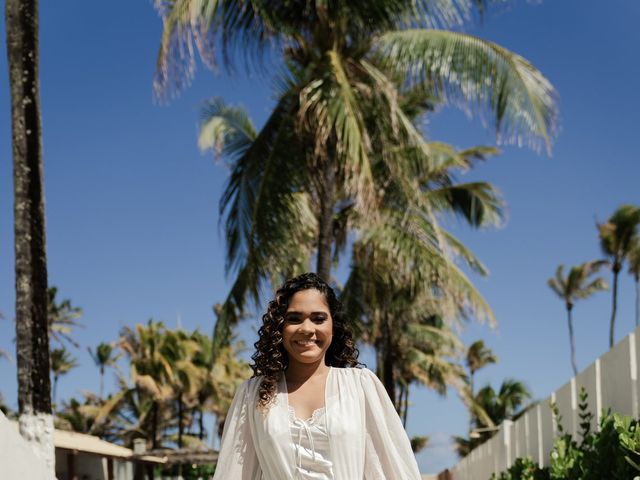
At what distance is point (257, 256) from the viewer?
51.8 feet

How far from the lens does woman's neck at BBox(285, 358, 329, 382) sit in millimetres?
3570

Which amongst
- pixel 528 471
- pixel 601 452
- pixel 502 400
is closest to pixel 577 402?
pixel 528 471

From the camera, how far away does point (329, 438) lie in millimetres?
3371

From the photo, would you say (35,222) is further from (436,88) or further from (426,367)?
(426,367)

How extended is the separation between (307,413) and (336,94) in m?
11.4

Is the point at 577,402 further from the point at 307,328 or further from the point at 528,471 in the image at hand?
the point at 307,328

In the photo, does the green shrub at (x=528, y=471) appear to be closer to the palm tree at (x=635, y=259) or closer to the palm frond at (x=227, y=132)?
the palm frond at (x=227, y=132)

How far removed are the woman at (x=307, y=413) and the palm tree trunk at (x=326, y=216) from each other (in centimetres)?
1138

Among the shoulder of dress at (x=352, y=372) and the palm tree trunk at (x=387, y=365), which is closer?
the shoulder of dress at (x=352, y=372)

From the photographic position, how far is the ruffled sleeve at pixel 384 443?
135 inches

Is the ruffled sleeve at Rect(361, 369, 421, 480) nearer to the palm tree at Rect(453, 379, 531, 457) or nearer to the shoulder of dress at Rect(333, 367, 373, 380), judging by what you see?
the shoulder of dress at Rect(333, 367, 373, 380)

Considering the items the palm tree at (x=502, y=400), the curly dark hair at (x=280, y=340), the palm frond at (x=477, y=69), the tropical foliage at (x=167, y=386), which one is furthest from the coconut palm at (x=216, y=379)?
the curly dark hair at (x=280, y=340)

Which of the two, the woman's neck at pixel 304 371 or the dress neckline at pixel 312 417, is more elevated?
the woman's neck at pixel 304 371

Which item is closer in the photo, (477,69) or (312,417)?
(312,417)
